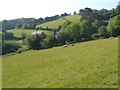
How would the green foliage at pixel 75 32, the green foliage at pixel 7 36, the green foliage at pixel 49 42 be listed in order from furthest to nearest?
the green foliage at pixel 7 36, the green foliage at pixel 75 32, the green foliage at pixel 49 42

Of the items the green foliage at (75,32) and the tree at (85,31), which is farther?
the tree at (85,31)

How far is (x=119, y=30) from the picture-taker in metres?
96.0

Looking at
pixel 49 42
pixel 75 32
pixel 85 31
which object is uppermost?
pixel 85 31

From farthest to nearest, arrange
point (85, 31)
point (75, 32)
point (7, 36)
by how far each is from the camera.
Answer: point (7, 36) < point (85, 31) < point (75, 32)

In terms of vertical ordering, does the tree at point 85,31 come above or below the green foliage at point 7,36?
above

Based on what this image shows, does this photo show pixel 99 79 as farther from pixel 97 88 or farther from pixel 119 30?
pixel 119 30

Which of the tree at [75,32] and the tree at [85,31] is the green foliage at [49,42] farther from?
the tree at [85,31]

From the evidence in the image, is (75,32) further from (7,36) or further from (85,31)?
(7,36)

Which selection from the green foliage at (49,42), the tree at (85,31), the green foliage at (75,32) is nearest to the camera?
the green foliage at (49,42)

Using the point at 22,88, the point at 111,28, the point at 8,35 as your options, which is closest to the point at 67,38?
the point at 111,28

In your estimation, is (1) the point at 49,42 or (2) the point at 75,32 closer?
(1) the point at 49,42

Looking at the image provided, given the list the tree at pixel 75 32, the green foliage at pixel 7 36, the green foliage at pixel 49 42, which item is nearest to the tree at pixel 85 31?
the tree at pixel 75 32

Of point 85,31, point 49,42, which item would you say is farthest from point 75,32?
point 49,42

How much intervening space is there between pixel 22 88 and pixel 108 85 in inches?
293
